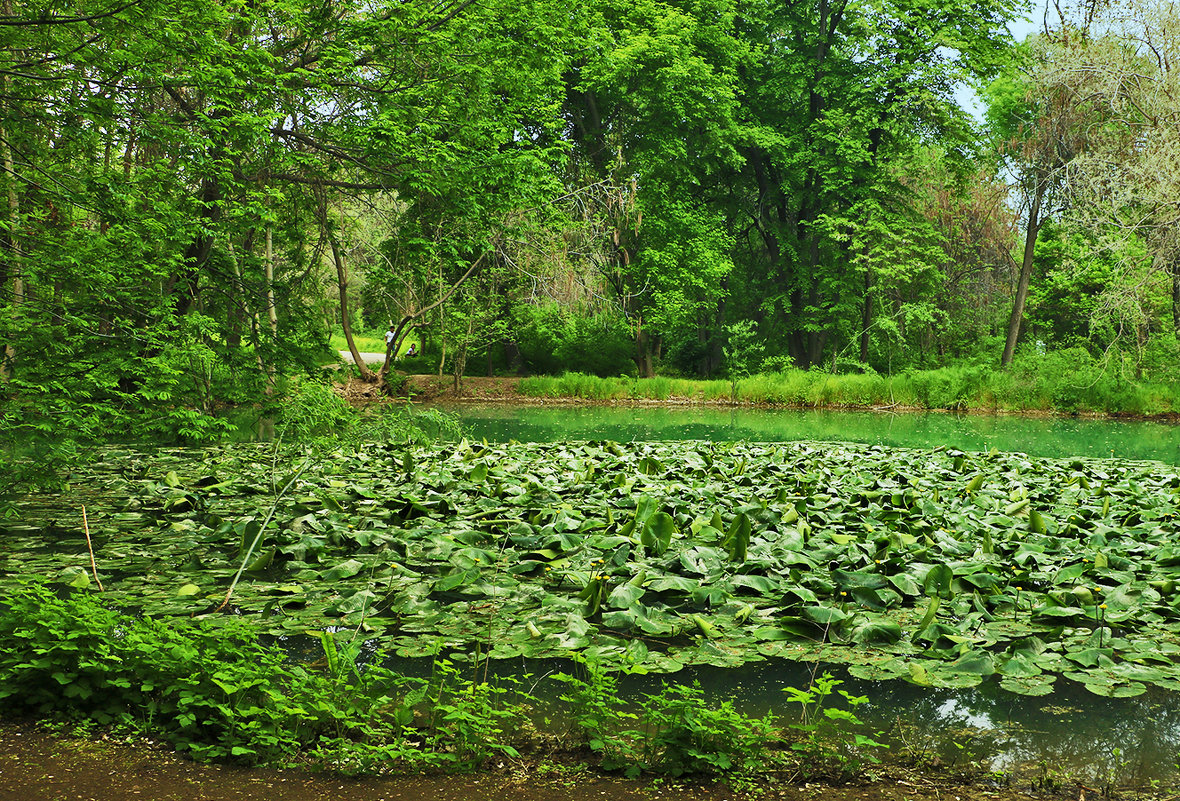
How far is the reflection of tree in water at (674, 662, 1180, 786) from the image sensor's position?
290 cm

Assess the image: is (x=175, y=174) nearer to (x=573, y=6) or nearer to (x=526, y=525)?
(x=526, y=525)

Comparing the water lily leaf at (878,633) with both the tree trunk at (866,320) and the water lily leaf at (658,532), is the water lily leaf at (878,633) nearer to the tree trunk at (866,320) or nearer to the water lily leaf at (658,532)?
the water lily leaf at (658,532)

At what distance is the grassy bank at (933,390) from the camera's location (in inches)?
841

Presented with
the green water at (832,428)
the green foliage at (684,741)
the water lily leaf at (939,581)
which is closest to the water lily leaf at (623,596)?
the green foliage at (684,741)

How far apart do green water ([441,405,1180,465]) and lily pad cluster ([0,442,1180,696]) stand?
592cm

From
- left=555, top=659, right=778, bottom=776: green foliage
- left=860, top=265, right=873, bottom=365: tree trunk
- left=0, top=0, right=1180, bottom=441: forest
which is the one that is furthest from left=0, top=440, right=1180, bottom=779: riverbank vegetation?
left=860, top=265, right=873, bottom=365: tree trunk

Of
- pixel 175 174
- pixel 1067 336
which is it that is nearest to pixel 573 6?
pixel 175 174

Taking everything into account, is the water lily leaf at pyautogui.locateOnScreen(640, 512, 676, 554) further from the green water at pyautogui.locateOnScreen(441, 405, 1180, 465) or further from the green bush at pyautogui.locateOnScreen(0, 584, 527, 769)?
the green water at pyautogui.locateOnScreen(441, 405, 1180, 465)

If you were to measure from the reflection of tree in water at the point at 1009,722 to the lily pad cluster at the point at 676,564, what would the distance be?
12cm

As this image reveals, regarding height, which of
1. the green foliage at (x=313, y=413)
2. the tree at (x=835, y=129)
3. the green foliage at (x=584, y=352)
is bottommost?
the green foliage at (x=313, y=413)

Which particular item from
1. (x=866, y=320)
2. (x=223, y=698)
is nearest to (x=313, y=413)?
(x=223, y=698)

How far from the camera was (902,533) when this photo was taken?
5219 mm

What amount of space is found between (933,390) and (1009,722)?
68.5 feet

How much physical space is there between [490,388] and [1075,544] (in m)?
20.7
